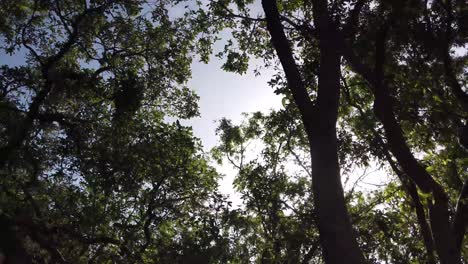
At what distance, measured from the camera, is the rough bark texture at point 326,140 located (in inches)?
204

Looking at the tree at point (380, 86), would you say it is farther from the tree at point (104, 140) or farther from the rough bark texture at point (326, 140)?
the tree at point (104, 140)

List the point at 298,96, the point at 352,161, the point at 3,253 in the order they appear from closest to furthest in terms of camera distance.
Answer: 1. the point at 3,253
2. the point at 298,96
3. the point at 352,161

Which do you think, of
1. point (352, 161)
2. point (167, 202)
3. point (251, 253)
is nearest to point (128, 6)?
point (167, 202)

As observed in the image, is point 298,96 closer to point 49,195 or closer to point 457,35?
point 457,35

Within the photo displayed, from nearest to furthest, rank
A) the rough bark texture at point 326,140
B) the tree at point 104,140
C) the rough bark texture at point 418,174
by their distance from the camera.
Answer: the rough bark texture at point 326,140 → the rough bark texture at point 418,174 → the tree at point 104,140

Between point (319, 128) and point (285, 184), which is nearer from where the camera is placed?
point (319, 128)

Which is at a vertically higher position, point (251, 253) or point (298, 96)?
point (251, 253)

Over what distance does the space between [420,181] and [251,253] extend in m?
14.1

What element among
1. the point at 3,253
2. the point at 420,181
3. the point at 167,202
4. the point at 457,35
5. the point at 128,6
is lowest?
the point at 3,253

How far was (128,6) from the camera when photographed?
13.8 m

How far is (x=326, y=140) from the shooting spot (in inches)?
236

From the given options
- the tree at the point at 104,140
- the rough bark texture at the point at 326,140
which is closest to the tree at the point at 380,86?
the rough bark texture at the point at 326,140

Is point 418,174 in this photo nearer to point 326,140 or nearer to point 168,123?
point 326,140

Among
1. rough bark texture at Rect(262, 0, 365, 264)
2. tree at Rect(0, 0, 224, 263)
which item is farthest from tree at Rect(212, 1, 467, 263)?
tree at Rect(0, 0, 224, 263)
